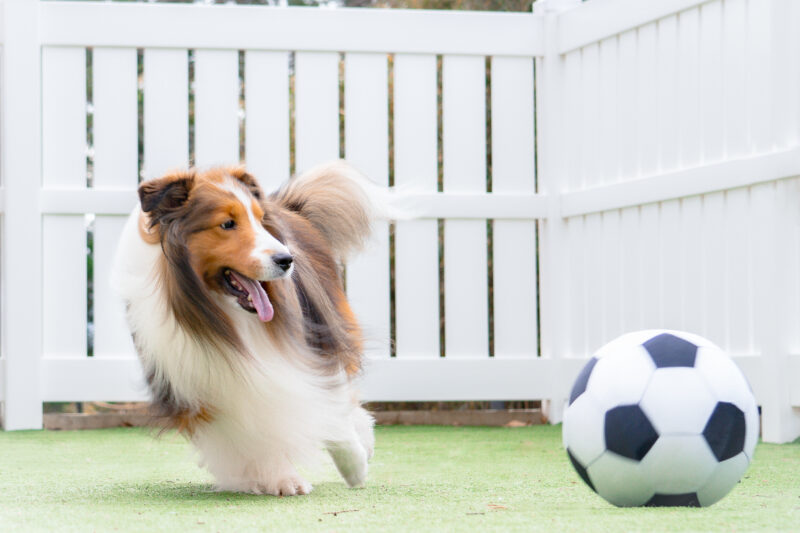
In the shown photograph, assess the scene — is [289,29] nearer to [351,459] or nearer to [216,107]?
[216,107]

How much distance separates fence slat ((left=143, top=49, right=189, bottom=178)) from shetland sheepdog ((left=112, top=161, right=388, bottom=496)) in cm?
232

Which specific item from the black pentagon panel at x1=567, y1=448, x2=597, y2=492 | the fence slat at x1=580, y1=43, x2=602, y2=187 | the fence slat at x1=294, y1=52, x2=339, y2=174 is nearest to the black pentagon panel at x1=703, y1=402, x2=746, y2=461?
the black pentagon panel at x1=567, y1=448, x2=597, y2=492

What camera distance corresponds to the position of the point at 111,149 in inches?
217

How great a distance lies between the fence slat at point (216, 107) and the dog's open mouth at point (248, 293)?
2.65 m

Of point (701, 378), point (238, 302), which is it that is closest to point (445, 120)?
point (238, 302)

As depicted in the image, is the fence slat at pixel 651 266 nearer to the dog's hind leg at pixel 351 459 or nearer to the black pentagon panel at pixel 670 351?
the dog's hind leg at pixel 351 459

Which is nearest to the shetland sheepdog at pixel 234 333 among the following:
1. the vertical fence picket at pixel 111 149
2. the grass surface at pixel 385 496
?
the grass surface at pixel 385 496

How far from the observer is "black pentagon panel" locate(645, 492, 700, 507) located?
249 centimetres

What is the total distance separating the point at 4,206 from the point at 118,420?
47.3 inches

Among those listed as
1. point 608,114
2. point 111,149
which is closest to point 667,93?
point 608,114

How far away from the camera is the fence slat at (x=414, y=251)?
221 inches

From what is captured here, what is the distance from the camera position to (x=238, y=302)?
119 inches

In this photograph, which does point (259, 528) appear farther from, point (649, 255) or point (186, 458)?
point (649, 255)

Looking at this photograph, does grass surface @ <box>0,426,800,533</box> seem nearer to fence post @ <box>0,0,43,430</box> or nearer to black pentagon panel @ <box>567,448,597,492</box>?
black pentagon panel @ <box>567,448,597,492</box>
